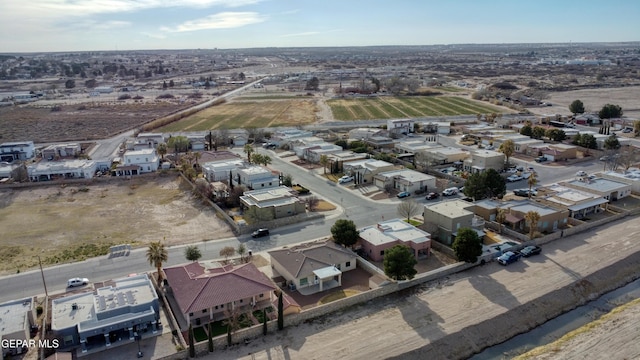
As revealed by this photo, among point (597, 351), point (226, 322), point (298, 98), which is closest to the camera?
point (597, 351)

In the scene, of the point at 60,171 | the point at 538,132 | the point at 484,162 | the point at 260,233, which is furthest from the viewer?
the point at 538,132

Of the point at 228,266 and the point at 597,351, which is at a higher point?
the point at 228,266

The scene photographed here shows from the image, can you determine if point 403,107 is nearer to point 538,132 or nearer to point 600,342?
point 538,132

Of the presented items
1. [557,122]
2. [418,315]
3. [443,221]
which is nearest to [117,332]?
[418,315]

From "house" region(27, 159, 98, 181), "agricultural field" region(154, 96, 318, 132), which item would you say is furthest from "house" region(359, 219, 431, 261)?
"agricultural field" region(154, 96, 318, 132)

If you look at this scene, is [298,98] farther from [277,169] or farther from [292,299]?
[292,299]

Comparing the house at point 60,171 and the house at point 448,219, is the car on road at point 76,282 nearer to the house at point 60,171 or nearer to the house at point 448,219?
the house at point 448,219

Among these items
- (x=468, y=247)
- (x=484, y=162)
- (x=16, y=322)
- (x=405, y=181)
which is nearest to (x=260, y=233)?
(x=468, y=247)

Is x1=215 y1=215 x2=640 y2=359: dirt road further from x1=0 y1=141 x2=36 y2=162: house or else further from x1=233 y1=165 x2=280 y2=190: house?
x1=0 y1=141 x2=36 y2=162: house
